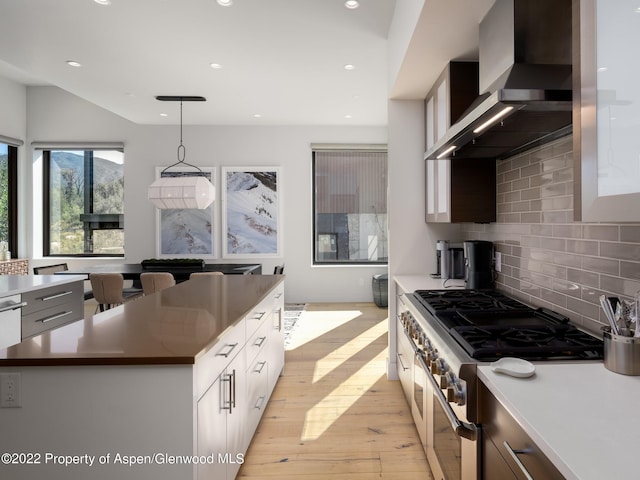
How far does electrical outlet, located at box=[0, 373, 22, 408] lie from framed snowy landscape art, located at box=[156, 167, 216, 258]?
502 centimetres

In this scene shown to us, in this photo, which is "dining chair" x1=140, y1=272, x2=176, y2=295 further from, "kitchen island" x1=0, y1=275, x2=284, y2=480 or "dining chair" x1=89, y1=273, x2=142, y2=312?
"kitchen island" x1=0, y1=275, x2=284, y2=480

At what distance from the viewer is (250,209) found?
617 centimetres

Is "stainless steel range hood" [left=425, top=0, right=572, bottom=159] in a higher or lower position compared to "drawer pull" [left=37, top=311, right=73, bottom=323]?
higher

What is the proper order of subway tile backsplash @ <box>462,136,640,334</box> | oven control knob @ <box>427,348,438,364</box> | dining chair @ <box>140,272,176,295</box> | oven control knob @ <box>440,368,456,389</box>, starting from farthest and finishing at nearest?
dining chair @ <box>140,272,176,295</box>, oven control knob @ <box>427,348,438,364</box>, subway tile backsplash @ <box>462,136,640,334</box>, oven control knob @ <box>440,368,456,389</box>

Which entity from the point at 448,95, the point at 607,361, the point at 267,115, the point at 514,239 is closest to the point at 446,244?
the point at 514,239

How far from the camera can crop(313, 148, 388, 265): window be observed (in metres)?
6.34

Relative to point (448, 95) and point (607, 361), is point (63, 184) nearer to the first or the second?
point (448, 95)

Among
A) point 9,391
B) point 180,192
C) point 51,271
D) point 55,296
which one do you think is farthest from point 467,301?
point 51,271

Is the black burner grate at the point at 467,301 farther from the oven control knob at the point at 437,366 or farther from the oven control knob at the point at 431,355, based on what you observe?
the oven control knob at the point at 437,366

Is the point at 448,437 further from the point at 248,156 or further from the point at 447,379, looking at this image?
the point at 248,156

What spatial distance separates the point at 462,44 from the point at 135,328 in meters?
2.37

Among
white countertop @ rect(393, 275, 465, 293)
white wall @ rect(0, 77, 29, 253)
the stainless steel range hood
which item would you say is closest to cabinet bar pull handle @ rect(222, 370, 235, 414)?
white countertop @ rect(393, 275, 465, 293)

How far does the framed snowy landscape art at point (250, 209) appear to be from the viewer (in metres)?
6.16

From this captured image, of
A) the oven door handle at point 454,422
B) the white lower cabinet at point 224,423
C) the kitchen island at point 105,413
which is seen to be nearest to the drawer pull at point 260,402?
the white lower cabinet at point 224,423
